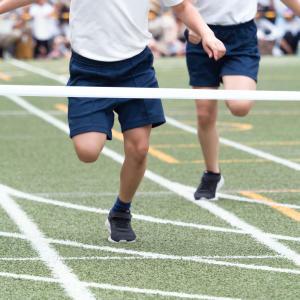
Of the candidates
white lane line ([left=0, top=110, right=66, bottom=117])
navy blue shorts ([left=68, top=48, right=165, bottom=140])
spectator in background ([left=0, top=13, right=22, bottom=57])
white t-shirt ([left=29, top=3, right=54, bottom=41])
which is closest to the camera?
navy blue shorts ([left=68, top=48, right=165, bottom=140])

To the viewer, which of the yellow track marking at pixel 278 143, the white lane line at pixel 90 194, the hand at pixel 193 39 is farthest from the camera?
the yellow track marking at pixel 278 143

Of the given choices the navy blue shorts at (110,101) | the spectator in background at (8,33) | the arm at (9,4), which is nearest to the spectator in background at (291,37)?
the spectator in background at (8,33)

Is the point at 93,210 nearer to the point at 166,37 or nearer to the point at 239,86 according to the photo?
the point at 239,86

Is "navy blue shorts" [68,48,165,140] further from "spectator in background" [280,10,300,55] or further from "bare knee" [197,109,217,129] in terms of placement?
"spectator in background" [280,10,300,55]

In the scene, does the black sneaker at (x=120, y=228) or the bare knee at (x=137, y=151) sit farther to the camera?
the black sneaker at (x=120, y=228)

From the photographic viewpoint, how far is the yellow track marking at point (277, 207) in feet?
27.6

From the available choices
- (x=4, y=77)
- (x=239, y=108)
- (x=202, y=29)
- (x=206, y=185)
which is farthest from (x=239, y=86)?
(x=4, y=77)

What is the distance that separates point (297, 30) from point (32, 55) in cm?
802

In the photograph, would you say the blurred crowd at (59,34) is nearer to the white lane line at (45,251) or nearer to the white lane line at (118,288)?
the white lane line at (45,251)

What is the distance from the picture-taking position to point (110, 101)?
23.4 ft

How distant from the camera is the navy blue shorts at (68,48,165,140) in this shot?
7059 millimetres

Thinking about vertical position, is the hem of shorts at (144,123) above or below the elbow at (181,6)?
below

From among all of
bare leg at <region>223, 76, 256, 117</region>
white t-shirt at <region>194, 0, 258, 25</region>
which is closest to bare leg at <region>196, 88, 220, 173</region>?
bare leg at <region>223, 76, 256, 117</region>

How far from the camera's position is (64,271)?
6.57m
